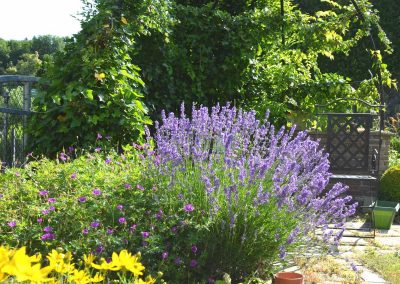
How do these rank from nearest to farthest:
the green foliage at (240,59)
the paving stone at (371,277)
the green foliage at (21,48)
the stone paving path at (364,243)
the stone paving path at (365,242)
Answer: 1. the paving stone at (371,277)
2. the stone paving path at (364,243)
3. the stone paving path at (365,242)
4. the green foliage at (240,59)
5. the green foliage at (21,48)

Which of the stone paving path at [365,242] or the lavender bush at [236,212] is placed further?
the stone paving path at [365,242]

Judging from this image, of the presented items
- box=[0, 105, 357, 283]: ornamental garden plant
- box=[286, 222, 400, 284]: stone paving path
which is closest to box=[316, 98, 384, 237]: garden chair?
box=[286, 222, 400, 284]: stone paving path

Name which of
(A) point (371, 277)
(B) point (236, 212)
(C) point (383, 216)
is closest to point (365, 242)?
(C) point (383, 216)

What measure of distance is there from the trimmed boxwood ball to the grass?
2.22m

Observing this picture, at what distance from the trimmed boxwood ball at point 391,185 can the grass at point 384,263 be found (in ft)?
7.29

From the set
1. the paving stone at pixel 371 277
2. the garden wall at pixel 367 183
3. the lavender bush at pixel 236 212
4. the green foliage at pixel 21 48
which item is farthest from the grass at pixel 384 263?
the green foliage at pixel 21 48

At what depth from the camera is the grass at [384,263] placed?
11.6 ft

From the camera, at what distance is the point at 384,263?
3840 millimetres

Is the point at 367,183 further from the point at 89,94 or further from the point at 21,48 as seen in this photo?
the point at 21,48

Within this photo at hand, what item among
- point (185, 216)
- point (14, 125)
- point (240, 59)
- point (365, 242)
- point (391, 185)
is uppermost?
point (240, 59)

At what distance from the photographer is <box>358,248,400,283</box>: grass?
3537 mm

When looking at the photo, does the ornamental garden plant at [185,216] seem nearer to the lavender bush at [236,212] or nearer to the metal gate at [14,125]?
the lavender bush at [236,212]

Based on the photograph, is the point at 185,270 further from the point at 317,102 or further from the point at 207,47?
the point at 317,102

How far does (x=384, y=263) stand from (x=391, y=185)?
2749mm
